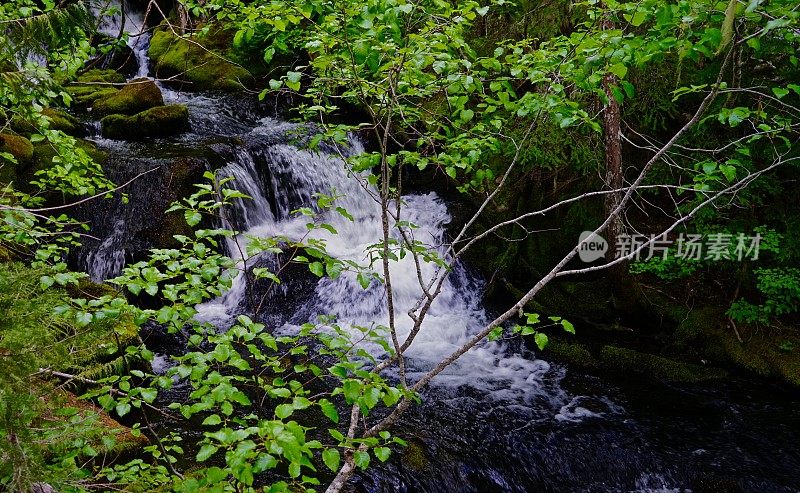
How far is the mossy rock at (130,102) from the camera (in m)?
11.6

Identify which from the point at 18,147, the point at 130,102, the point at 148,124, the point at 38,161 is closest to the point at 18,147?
the point at 18,147

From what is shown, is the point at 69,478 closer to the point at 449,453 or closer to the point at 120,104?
the point at 449,453

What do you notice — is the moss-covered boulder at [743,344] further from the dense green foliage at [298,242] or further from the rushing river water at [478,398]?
the dense green foliage at [298,242]

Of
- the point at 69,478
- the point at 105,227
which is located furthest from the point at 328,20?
the point at 105,227

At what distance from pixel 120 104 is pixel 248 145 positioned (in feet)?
11.5

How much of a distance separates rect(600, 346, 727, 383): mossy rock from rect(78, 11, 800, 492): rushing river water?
0.24m

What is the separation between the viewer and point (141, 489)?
8.40ft

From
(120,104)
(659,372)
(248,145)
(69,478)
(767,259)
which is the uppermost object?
(120,104)

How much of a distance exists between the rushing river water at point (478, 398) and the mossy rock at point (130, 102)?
162 centimetres

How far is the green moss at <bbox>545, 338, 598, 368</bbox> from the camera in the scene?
7543 mm

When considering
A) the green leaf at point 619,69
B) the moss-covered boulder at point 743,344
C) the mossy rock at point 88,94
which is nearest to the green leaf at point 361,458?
the green leaf at point 619,69

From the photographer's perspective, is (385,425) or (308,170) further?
(308,170)

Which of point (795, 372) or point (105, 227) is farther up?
point (105, 227)

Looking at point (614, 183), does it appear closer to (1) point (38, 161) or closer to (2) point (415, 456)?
(2) point (415, 456)
